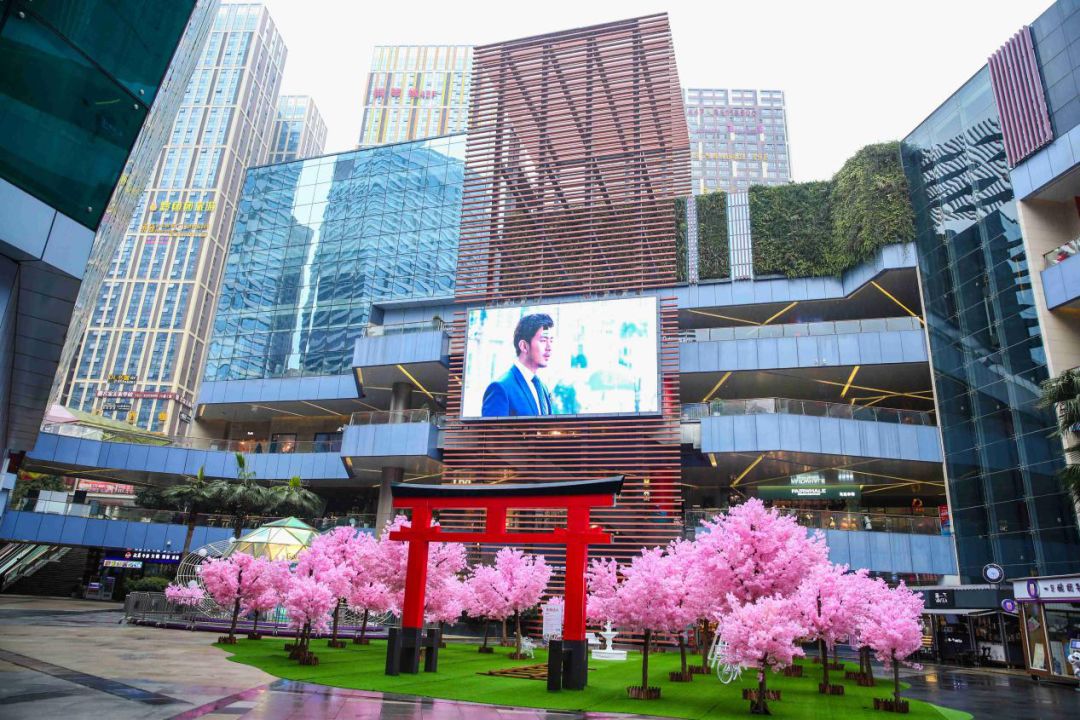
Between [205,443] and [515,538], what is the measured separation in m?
33.4

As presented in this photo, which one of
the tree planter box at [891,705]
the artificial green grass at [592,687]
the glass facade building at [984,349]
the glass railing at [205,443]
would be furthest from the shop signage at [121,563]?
the glass facade building at [984,349]

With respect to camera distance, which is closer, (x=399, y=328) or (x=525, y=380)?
(x=525, y=380)

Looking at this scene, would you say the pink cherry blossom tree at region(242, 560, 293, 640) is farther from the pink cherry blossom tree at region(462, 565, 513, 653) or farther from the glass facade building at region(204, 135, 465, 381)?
the glass facade building at region(204, 135, 465, 381)

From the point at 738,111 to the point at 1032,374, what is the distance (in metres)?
122

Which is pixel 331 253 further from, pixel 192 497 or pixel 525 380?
pixel 525 380

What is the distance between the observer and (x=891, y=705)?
1470 cm

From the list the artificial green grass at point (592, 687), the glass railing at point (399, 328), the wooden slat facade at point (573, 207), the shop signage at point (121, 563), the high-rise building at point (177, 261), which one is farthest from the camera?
the high-rise building at point (177, 261)

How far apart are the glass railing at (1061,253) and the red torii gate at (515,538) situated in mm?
20731

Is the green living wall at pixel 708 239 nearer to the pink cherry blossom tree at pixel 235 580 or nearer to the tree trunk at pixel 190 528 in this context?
the pink cherry blossom tree at pixel 235 580

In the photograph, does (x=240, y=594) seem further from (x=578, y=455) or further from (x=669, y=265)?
(x=669, y=265)

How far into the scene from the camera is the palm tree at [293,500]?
38.0m

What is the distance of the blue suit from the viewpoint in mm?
32294

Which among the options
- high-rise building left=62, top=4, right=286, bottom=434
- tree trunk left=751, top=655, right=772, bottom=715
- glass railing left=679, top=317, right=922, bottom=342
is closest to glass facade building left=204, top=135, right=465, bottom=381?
glass railing left=679, top=317, right=922, bottom=342

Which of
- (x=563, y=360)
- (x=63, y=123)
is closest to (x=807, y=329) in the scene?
(x=563, y=360)
